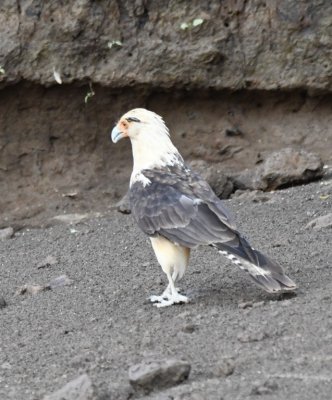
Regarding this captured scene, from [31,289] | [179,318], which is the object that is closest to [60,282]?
[31,289]

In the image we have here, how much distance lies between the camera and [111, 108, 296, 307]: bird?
8.53 m

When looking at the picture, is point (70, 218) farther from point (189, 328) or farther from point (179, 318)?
point (189, 328)

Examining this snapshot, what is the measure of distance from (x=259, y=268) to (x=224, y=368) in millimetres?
1681

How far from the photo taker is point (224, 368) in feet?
22.7

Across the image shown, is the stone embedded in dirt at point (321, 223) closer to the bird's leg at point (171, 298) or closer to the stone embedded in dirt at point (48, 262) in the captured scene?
the bird's leg at point (171, 298)

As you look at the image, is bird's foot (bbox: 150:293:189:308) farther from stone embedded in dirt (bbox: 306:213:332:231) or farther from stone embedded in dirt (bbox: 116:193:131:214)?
stone embedded in dirt (bbox: 116:193:131:214)

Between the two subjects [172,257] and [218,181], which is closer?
[172,257]

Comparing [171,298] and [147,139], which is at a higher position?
[147,139]

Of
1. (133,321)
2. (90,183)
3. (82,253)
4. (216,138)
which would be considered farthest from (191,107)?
(133,321)

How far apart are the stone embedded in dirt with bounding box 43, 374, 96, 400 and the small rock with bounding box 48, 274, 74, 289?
3.15 m

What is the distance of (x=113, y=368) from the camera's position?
7.42m

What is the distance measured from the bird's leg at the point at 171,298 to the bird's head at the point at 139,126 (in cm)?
132

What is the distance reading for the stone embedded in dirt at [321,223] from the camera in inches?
415

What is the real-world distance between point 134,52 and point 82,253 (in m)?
3.13
